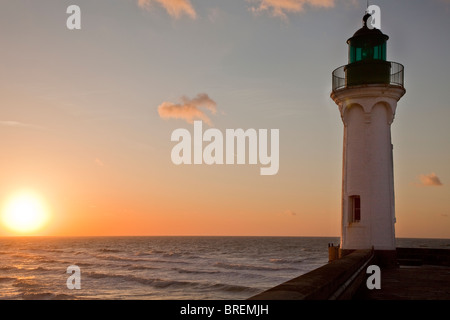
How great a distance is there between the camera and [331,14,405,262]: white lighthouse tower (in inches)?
650

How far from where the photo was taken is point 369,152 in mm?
16703

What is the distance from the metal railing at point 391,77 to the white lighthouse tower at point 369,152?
36 mm

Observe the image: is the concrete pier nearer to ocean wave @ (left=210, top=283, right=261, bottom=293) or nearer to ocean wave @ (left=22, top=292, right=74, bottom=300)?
ocean wave @ (left=210, top=283, right=261, bottom=293)

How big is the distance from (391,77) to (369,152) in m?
3.01

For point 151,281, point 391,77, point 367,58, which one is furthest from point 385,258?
point 151,281

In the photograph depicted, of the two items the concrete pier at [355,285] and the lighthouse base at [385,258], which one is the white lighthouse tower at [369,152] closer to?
the lighthouse base at [385,258]

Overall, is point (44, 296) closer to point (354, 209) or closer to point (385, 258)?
point (354, 209)

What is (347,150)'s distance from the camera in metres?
17.2

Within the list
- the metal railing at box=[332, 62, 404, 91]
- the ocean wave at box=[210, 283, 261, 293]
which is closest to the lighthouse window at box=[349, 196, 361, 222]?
the metal railing at box=[332, 62, 404, 91]

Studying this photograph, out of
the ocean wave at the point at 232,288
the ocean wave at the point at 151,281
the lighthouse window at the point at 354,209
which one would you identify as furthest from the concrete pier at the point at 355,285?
the ocean wave at the point at 151,281

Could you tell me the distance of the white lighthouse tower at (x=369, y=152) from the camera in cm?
1652

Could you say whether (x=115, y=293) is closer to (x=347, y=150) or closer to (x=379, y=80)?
(x=347, y=150)

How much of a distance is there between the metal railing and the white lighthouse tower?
1.4 inches
